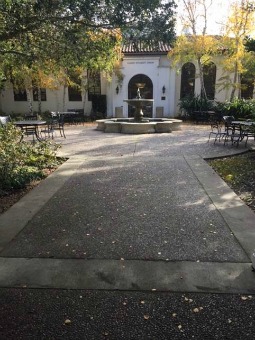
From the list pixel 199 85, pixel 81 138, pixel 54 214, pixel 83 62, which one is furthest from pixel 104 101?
pixel 54 214

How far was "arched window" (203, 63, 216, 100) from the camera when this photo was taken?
73.9 feet

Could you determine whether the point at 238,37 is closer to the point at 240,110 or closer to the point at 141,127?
the point at 240,110

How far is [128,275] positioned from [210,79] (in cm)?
2201

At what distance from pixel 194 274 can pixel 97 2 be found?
5.39 m

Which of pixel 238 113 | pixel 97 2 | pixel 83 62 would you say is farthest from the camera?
pixel 238 113

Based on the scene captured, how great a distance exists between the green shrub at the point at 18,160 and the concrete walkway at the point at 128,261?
526 millimetres

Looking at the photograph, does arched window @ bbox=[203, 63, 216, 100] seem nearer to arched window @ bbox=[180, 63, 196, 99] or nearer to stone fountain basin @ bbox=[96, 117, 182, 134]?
arched window @ bbox=[180, 63, 196, 99]

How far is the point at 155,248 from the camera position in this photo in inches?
145

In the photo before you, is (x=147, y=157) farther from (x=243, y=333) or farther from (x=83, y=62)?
(x=243, y=333)

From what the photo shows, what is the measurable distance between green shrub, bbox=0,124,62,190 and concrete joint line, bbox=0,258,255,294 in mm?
2991

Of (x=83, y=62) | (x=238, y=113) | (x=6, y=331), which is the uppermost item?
(x=83, y=62)

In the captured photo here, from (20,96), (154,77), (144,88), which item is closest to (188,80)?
(154,77)

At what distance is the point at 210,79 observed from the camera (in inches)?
894

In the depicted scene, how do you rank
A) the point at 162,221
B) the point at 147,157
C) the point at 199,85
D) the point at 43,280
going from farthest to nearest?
the point at 199,85
the point at 147,157
the point at 162,221
the point at 43,280
